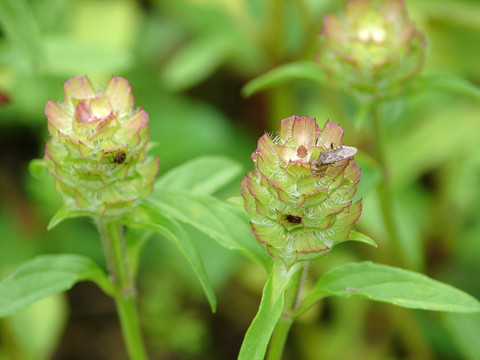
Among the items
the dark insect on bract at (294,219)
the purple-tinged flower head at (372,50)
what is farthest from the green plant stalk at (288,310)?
the purple-tinged flower head at (372,50)

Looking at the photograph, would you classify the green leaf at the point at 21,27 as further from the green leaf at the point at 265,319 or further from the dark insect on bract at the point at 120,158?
the green leaf at the point at 265,319

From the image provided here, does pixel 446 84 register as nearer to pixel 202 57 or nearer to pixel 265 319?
pixel 265 319

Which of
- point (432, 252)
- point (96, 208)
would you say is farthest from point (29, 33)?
point (432, 252)

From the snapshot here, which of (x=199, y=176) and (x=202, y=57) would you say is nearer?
(x=199, y=176)

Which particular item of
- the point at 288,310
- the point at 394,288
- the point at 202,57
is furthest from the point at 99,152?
the point at 202,57

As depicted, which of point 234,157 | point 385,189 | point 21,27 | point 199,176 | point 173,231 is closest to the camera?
point 173,231

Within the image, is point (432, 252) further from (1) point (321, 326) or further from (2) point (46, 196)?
(2) point (46, 196)
